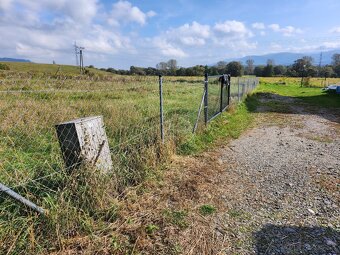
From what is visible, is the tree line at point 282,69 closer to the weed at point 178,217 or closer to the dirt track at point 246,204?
the dirt track at point 246,204

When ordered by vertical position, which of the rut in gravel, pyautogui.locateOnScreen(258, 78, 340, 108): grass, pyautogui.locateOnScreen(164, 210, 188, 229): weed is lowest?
the rut in gravel

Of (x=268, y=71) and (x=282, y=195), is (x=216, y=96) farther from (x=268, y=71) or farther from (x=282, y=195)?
(x=268, y=71)

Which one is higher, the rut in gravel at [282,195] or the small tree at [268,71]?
the small tree at [268,71]

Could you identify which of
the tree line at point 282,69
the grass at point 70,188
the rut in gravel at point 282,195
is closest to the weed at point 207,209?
the grass at point 70,188

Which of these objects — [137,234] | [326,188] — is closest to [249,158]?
[326,188]

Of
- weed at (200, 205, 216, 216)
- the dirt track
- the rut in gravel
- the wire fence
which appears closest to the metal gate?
the wire fence

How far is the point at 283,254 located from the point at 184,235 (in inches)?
42.5

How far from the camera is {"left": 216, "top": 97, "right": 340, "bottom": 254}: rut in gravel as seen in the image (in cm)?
305

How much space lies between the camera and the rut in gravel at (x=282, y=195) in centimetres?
305

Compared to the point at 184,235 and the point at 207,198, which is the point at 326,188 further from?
the point at 184,235

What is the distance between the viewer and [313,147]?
22.6 feet

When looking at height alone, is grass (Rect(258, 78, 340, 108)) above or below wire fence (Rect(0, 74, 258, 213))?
below

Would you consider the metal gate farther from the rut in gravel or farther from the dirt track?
the dirt track

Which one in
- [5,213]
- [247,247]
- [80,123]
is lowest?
[247,247]
